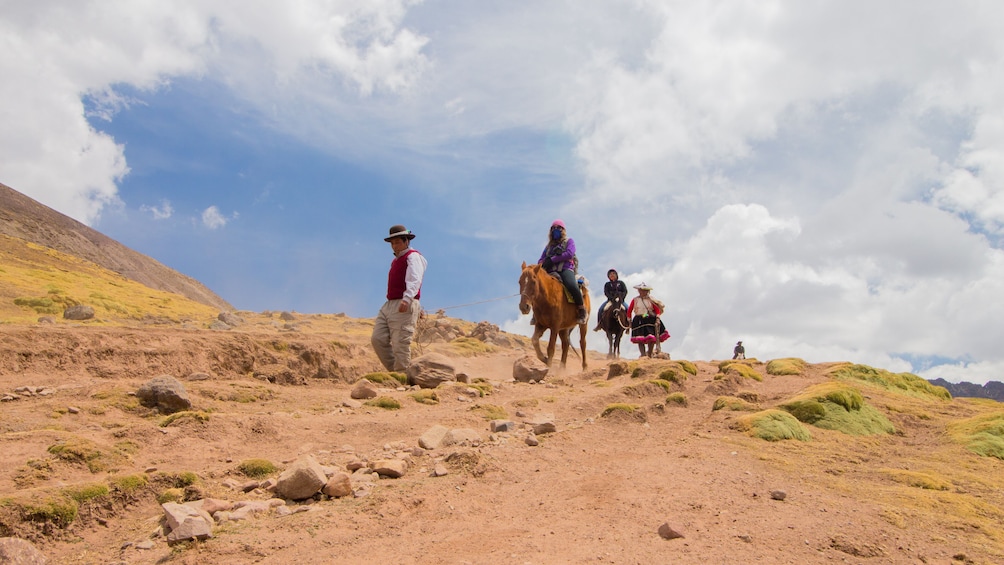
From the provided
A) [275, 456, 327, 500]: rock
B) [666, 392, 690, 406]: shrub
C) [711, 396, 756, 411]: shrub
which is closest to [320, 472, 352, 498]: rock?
[275, 456, 327, 500]: rock

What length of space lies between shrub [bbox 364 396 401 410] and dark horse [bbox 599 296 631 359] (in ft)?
47.6

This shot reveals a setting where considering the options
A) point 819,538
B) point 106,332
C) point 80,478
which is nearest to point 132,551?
point 80,478

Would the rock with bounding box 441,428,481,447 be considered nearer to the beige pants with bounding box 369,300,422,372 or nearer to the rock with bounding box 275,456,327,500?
the rock with bounding box 275,456,327,500

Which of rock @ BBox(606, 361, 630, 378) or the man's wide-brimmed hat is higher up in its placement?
the man's wide-brimmed hat

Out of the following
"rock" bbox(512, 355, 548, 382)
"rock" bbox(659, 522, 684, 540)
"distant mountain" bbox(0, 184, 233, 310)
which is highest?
"distant mountain" bbox(0, 184, 233, 310)

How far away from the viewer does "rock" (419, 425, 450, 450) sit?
6.57m

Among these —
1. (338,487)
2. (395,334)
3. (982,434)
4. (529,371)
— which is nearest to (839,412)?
(982,434)

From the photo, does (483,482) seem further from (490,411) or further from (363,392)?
(363,392)

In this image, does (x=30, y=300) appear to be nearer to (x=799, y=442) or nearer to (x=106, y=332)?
(x=106, y=332)

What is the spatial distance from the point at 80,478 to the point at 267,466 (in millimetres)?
1518

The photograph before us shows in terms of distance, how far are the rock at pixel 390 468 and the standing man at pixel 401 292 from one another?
20.2ft

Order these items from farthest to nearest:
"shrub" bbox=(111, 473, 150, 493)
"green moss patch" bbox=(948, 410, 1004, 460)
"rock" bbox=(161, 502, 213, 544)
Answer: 1. "green moss patch" bbox=(948, 410, 1004, 460)
2. "shrub" bbox=(111, 473, 150, 493)
3. "rock" bbox=(161, 502, 213, 544)

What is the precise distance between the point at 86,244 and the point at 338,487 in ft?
304

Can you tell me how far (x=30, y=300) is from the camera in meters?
24.4
